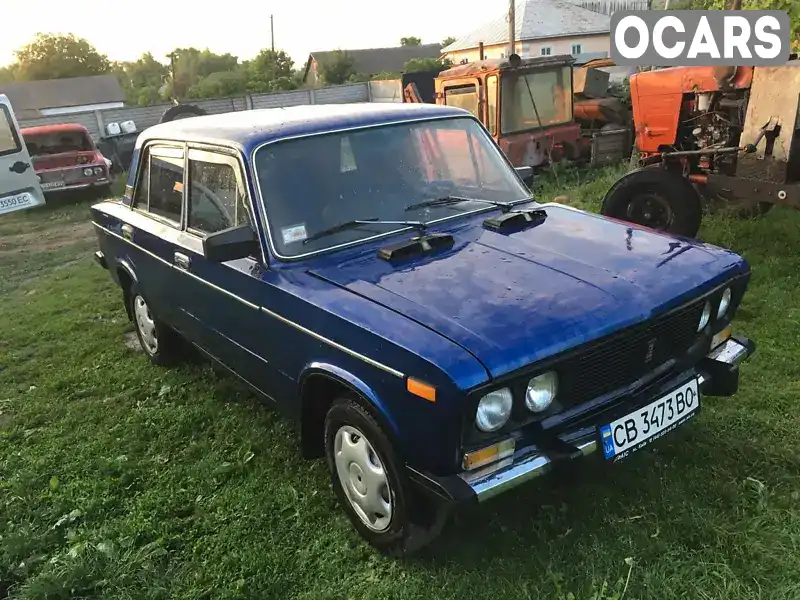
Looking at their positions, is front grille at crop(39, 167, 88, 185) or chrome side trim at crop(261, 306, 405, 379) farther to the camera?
front grille at crop(39, 167, 88, 185)

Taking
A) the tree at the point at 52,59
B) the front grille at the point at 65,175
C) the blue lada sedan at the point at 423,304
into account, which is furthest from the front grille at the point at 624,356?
the tree at the point at 52,59

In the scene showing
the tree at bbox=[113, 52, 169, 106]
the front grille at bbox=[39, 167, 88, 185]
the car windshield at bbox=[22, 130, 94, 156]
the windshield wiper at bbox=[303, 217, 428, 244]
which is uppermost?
the windshield wiper at bbox=[303, 217, 428, 244]

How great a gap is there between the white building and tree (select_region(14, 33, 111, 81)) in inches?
1594

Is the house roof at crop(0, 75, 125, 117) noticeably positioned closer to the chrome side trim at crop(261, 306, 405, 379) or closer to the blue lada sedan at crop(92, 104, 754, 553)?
the blue lada sedan at crop(92, 104, 754, 553)

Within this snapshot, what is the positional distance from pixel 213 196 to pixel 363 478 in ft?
6.07

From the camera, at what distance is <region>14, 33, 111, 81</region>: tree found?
64.2 meters

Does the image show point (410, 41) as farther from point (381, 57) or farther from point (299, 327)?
point (299, 327)

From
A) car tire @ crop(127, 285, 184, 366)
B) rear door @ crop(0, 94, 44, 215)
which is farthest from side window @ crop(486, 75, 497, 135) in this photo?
rear door @ crop(0, 94, 44, 215)

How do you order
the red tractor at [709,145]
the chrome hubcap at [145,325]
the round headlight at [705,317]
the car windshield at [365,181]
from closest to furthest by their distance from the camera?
the round headlight at [705,317]
the car windshield at [365,181]
the chrome hubcap at [145,325]
the red tractor at [709,145]

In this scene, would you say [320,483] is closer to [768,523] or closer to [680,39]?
[768,523]

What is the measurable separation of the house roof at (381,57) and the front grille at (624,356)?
5886 cm

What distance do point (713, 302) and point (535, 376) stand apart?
4.01 ft

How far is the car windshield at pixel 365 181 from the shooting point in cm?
329

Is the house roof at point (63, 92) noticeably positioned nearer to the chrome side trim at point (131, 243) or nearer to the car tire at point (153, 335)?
the chrome side trim at point (131, 243)
